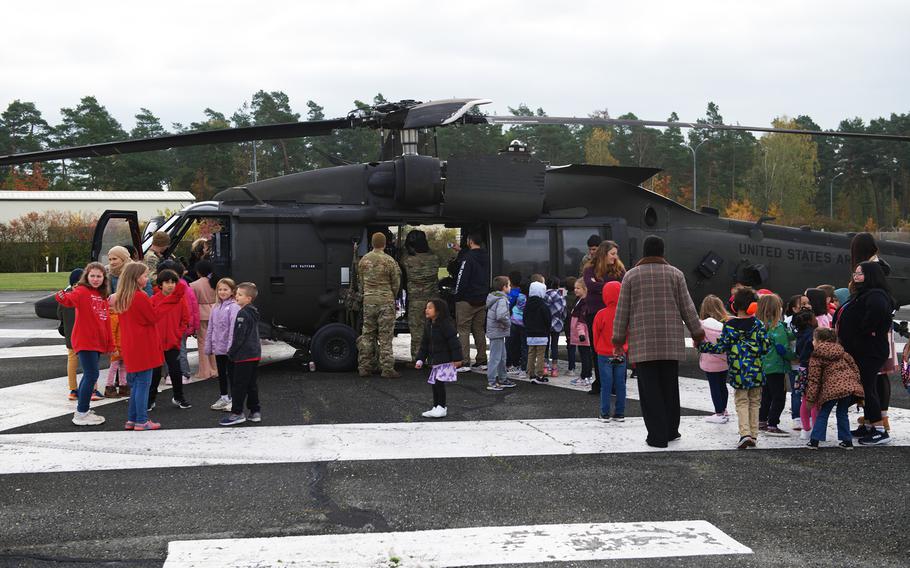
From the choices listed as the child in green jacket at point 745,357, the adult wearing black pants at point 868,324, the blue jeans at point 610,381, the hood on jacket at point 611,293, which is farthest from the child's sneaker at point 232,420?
the adult wearing black pants at point 868,324

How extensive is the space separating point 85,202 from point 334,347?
56969 millimetres

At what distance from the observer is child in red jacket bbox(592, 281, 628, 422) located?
764 cm

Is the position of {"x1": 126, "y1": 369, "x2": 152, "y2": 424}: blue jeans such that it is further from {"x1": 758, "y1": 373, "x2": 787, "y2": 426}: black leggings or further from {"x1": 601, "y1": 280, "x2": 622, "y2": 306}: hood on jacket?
{"x1": 758, "y1": 373, "x2": 787, "y2": 426}: black leggings

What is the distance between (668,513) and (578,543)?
84cm

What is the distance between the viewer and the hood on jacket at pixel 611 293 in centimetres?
773

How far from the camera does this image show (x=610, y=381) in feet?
25.2

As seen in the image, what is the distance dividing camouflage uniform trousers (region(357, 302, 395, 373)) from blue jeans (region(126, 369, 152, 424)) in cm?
316

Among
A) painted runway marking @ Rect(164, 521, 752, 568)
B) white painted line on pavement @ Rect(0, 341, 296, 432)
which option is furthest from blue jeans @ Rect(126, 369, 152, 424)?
painted runway marking @ Rect(164, 521, 752, 568)

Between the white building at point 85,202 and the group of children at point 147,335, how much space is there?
174 ft

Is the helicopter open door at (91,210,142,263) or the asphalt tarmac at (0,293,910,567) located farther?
the helicopter open door at (91,210,142,263)

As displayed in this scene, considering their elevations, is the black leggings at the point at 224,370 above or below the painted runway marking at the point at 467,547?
above

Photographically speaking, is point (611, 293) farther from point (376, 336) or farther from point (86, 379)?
point (86, 379)

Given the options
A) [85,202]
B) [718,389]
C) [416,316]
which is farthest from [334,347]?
[85,202]

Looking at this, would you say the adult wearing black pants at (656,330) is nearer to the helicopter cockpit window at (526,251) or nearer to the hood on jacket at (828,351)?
the hood on jacket at (828,351)
